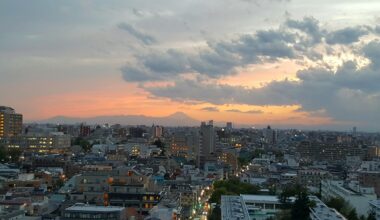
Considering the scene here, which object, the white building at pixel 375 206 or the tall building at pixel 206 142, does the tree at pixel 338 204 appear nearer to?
the white building at pixel 375 206

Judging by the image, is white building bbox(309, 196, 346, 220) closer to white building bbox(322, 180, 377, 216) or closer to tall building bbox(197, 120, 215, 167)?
white building bbox(322, 180, 377, 216)

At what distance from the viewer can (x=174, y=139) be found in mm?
57469

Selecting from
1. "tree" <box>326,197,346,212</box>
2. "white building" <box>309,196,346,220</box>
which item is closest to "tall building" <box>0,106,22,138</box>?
"tree" <box>326,197,346,212</box>

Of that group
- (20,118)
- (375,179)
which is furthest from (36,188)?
(20,118)

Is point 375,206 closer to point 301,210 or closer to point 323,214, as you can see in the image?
point 323,214

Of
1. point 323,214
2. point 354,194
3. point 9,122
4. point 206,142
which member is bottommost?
point 323,214

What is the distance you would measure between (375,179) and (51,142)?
29.9 metres

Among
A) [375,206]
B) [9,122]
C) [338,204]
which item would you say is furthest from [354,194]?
[9,122]

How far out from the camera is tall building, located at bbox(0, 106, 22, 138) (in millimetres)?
56750

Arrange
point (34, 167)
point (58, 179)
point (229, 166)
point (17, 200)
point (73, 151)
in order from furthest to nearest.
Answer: point (73, 151), point (229, 166), point (34, 167), point (58, 179), point (17, 200)

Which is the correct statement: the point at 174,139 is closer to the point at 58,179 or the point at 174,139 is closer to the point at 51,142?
the point at 51,142

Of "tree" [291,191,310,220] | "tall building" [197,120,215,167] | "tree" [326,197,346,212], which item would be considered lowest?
"tree" [326,197,346,212]

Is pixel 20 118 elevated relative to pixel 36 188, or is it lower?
elevated

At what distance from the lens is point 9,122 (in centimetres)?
5753
